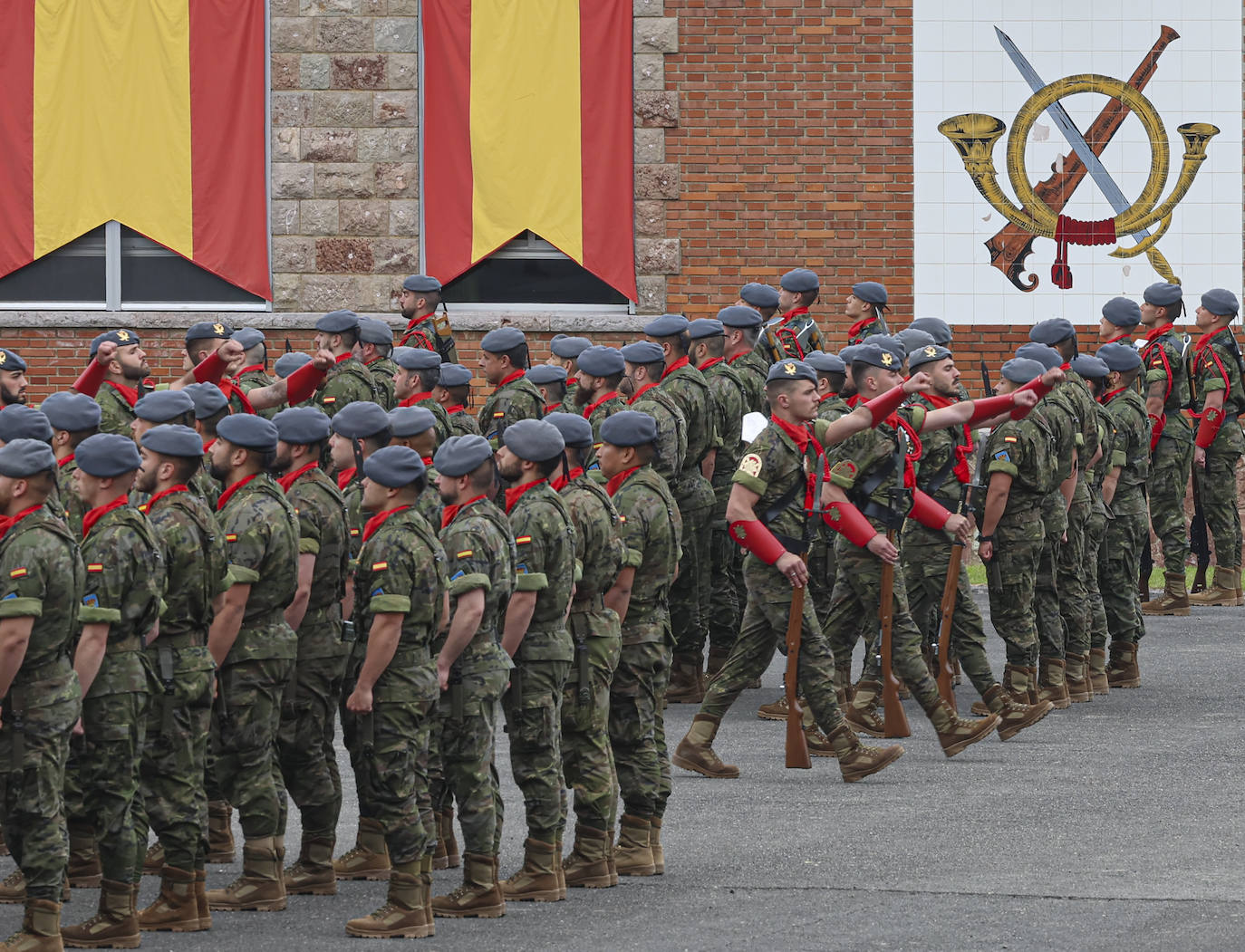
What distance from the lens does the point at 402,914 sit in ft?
25.1

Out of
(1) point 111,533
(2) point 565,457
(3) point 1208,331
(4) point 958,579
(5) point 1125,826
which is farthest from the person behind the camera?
(3) point 1208,331

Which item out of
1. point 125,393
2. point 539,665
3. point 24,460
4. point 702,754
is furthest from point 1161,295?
point 24,460

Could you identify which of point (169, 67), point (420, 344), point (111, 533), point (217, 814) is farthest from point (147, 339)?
point (111, 533)

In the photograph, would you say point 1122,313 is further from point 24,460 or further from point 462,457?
point 24,460

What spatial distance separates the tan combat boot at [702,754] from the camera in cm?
1080

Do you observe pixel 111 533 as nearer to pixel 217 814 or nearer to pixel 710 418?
pixel 217 814

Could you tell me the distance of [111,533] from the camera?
7469 mm

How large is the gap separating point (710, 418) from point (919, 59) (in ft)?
23.3

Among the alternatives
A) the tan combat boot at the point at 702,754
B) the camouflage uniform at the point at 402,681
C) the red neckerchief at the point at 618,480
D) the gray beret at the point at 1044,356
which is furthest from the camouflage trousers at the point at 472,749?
the gray beret at the point at 1044,356

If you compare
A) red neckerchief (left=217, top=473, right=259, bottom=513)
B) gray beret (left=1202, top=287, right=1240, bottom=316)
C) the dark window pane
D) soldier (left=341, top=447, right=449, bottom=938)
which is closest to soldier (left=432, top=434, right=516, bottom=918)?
soldier (left=341, top=447, right=449, bottom=938)

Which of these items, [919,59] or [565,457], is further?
[919,59]

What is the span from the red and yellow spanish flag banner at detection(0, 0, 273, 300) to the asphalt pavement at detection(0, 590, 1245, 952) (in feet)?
28.8

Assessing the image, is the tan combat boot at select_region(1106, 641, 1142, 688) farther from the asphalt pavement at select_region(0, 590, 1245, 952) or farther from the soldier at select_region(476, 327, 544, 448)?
the soldier at select_region(476, 327, 544, 448)

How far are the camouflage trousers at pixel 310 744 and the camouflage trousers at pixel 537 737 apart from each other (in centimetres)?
84
